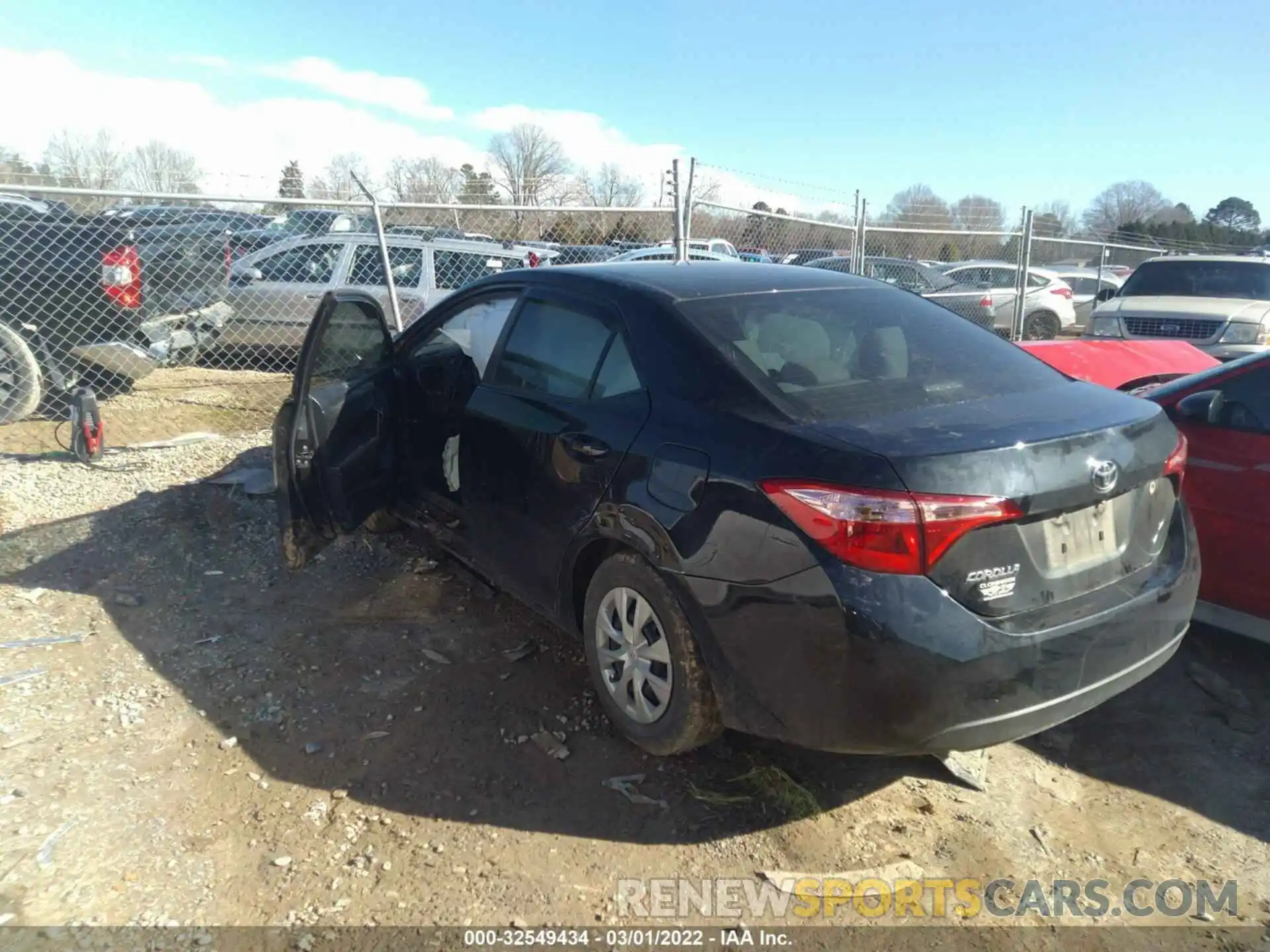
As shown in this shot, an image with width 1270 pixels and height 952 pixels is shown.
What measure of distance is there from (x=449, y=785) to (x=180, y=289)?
6094mm

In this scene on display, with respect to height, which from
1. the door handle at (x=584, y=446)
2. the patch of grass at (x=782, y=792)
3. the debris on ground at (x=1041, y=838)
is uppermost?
the door handle at (x=584, y=446)

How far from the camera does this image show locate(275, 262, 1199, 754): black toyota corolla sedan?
2295mm

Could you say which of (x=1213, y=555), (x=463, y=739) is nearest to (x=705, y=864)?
(x=463, y=739)

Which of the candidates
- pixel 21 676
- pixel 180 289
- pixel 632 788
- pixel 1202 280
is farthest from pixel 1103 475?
pixel 1202 280

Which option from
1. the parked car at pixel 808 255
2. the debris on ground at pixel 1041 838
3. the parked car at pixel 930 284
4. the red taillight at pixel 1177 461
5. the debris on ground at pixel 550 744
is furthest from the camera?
the parked car at pixel 808 255

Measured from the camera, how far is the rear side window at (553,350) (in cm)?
325

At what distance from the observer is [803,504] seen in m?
2.34

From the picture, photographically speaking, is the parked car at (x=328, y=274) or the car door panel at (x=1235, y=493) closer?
the car door panel at (x=1235, y=493)

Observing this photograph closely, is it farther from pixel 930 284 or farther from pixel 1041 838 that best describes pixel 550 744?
pixel 930 284

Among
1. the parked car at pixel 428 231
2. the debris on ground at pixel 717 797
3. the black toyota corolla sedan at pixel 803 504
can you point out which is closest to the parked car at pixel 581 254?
the parked car at pixel 428 231

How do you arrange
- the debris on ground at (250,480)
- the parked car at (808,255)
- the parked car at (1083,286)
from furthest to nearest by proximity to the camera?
the parked car at (1083,286) → the parked car at (808,255) → the debris on ground at (250,480)

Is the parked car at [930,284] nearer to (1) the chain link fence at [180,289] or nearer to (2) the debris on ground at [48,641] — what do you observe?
(1) the chain link fence at [180,289]

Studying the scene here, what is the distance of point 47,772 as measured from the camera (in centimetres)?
294

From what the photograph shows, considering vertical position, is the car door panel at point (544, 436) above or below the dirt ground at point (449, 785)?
above
